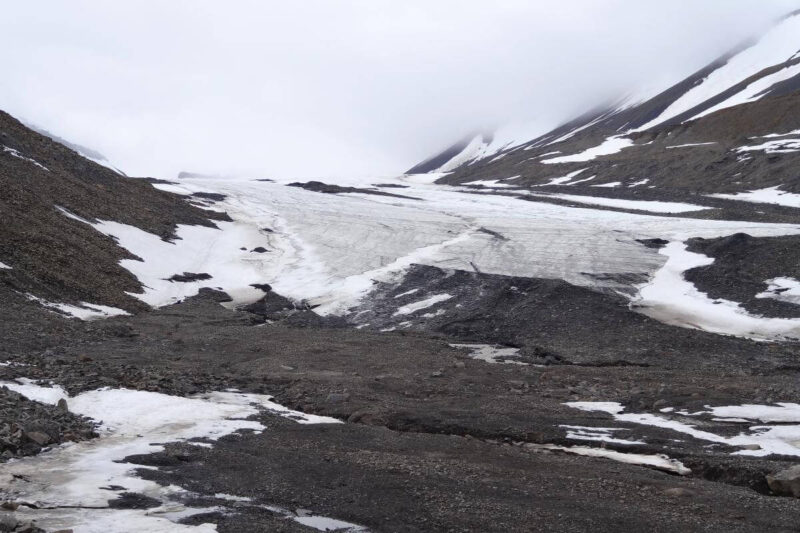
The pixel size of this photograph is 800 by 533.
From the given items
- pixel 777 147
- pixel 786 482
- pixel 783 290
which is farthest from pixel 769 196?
pixel 786 482

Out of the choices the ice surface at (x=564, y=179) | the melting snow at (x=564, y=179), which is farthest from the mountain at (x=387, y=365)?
the melting snow at (x=564, y=179)

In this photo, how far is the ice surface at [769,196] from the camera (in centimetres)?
4516

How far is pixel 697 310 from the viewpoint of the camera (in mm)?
22234

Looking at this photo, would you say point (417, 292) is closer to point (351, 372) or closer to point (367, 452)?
point (351, 372)

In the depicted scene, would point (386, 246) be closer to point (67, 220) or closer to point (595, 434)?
point (67, 220)

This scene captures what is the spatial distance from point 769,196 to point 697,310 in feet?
103

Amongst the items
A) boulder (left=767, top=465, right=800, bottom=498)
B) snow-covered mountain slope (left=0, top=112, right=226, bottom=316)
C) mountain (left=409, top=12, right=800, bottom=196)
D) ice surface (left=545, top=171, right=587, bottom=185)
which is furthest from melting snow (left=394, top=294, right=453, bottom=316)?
ice surface (left=545, top=171, right=587, bottom=185)

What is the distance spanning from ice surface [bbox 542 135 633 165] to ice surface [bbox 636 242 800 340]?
59.8 m

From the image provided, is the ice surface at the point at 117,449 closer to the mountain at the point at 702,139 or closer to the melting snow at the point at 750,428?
the melting snow at the point at 750,428

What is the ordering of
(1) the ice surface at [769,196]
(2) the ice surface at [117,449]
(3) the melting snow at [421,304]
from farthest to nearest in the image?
1. (1) the ice surface at [769,196]
2. (3) the melting snow at [421,304]
3. (2) the ice surface at [117,449]

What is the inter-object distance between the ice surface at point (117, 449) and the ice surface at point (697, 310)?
45.7 ft

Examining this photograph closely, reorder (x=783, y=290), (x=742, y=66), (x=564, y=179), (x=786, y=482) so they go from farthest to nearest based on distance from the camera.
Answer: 1. (x=742, y=66)
2. (x=564, y=179)
3. (x=783, y=290)
4. (x=786, y=482)

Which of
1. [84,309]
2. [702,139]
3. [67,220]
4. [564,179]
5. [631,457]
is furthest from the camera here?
[564,179]

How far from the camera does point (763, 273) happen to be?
Answer: 79.9ft
